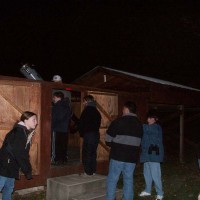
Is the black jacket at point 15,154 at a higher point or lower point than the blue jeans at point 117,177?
higher

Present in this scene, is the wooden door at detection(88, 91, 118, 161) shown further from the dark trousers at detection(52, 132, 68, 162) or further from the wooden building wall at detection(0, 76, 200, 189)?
the dark trousers at detection(52, 132, 68, 162)

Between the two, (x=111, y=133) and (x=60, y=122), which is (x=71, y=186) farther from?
(x=60, y=122)

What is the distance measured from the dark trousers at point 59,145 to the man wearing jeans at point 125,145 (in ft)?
7.88

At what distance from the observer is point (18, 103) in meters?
8.01

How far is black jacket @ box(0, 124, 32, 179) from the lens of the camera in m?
5.85

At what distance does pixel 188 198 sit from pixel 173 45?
21554 millimetres

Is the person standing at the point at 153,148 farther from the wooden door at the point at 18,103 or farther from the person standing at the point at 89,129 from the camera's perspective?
the wooden door at the point at 18,103

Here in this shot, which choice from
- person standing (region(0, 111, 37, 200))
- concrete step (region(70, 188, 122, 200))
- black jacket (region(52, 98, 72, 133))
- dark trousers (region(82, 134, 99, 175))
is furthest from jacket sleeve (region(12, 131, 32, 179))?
black jacket (region(52, 98, 72, 133))

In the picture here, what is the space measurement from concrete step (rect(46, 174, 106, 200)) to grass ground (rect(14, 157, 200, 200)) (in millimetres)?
405

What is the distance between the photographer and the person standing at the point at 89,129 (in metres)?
8.19

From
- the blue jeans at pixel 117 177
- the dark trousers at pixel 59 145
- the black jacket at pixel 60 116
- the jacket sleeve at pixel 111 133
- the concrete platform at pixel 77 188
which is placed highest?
the black jacket at pixel 60 116

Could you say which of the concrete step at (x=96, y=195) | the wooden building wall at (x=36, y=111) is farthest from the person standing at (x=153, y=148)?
the wooden building wall at (x=36, y=111)

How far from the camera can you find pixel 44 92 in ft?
27.5

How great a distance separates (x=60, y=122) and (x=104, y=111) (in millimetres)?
1681
